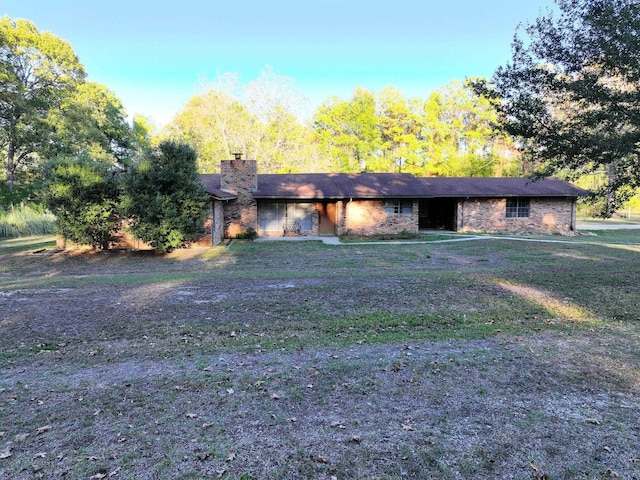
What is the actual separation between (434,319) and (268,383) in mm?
3141

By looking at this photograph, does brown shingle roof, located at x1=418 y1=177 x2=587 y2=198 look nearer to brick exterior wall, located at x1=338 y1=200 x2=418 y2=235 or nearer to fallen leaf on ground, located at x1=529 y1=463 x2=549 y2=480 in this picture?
brick exterior wall, located at x1=338 y1=200 x2=418 y2=235

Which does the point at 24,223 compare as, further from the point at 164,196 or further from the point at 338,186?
the point at 338,186

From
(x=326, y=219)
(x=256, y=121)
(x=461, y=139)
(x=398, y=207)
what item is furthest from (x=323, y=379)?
(x=461, y=139)

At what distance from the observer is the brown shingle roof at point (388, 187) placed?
19984 millimetres

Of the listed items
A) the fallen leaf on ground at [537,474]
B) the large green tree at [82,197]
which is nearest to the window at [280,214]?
the large green tree at [82,197]

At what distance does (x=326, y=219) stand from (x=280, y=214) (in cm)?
258

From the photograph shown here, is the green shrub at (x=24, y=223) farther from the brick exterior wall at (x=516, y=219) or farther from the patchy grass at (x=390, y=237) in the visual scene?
the brick exterior wall at (x=516, y=219)

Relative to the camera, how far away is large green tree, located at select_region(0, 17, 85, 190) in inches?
986

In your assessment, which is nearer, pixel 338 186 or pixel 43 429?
pixel 43 429

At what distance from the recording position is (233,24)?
21.1m

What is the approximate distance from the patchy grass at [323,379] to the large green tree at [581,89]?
2.75 metres

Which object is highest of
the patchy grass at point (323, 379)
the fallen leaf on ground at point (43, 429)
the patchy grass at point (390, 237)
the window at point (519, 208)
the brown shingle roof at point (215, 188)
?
the brown shingle roof at point (215, 188)

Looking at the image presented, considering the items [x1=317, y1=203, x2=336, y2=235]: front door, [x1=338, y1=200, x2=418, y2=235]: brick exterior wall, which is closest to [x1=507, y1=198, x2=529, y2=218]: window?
[x1=338, y1=200, x2=418, y2=235]: brick exterior wall

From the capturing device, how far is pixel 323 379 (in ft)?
12.5
